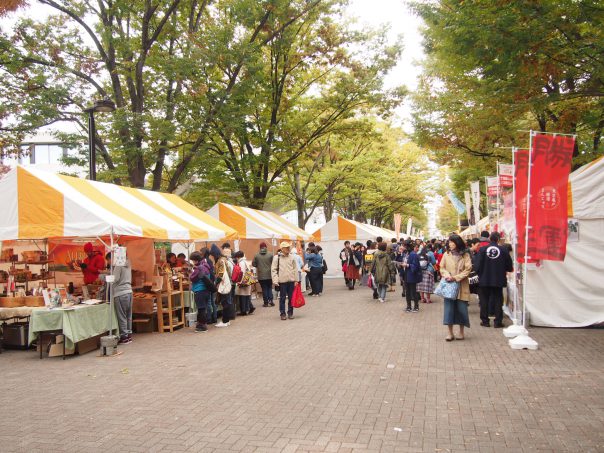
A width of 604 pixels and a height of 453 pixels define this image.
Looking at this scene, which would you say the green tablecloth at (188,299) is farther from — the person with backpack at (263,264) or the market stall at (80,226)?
the person with backpack at (263,264)

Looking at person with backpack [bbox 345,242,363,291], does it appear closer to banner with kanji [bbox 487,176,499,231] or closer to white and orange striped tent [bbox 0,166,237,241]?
banner with kanji [bbox 487,176,499,231]

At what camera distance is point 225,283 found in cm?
1050

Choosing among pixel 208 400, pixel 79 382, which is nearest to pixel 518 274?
pixel 208 400

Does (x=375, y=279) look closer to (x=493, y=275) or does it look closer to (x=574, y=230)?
(x=493, y=275)

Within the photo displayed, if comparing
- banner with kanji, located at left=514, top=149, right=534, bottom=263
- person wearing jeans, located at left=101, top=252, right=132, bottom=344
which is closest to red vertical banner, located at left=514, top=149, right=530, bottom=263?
banner with kanji, located at left=514, top=149, right=534, bottom=263

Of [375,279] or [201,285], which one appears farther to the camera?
[375,279]

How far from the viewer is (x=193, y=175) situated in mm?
19469

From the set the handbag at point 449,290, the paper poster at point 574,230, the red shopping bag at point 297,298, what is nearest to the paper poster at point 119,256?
the red shopping bag at point 297,298

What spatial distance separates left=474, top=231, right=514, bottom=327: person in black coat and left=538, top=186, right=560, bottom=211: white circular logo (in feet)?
4.78

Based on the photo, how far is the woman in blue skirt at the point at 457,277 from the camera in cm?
795

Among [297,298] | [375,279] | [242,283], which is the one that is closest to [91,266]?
[242,283]

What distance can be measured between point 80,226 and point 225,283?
11.4ft

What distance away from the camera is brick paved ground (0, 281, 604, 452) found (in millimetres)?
4098

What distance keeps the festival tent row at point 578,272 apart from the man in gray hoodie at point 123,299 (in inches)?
301
